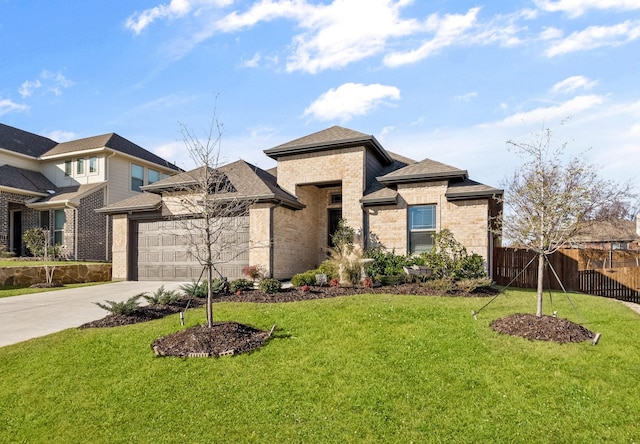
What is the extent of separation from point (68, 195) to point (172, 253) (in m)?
10.2

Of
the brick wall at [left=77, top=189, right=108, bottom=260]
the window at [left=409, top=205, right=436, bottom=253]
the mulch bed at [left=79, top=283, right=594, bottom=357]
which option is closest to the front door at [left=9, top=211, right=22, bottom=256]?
the brick wall at [left=77, top=189, right=108, bottom=260]

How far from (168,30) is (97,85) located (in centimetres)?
338

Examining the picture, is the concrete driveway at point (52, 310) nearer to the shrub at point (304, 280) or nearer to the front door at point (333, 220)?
the shrub at point (304, 280)

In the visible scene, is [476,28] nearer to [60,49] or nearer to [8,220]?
[60,49]

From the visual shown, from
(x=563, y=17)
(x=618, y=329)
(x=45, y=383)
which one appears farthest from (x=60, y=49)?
(x=618, y=329)

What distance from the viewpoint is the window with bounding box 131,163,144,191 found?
24.4 meters

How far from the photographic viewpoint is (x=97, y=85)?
12.1 meters

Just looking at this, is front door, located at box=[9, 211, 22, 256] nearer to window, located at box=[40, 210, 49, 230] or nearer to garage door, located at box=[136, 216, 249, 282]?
window, located at box=[40, 210, 49, 230]

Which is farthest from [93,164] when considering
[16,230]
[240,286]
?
[240,286]

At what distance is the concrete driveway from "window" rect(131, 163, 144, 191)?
1148 cm

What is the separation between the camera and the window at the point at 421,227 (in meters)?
14.4

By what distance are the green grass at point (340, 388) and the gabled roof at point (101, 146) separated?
60.1 feet

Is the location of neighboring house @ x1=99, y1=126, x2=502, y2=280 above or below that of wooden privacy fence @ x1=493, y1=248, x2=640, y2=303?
above

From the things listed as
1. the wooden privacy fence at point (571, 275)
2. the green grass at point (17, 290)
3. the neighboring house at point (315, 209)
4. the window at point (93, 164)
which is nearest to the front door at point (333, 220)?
the neighboring house at point (315, 209)
